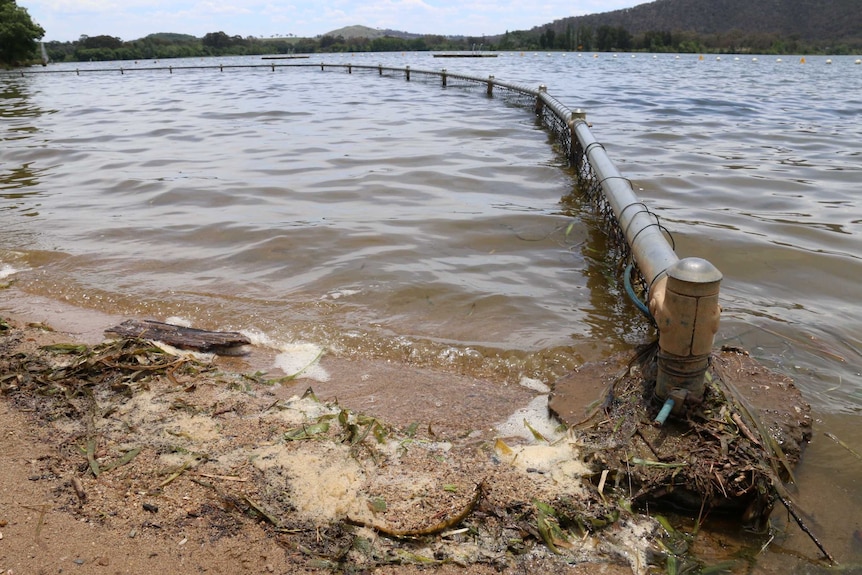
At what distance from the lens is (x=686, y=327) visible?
2.32 meters

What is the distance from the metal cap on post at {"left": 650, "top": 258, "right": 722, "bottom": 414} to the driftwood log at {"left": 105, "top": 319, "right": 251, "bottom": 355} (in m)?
2.45

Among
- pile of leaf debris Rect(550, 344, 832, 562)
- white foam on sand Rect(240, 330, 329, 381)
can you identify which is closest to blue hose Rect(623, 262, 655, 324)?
pile of leaf debris Rect(550, 344, 832, 562)

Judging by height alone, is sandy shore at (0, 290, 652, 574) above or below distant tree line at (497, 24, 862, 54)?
below

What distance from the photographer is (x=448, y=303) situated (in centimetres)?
445

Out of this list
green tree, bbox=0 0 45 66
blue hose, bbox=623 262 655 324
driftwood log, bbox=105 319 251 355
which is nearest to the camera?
blue hose, bbox=623 262 655 324

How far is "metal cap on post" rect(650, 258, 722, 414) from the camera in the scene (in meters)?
2.23

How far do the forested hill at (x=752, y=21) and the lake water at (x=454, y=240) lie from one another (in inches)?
3961

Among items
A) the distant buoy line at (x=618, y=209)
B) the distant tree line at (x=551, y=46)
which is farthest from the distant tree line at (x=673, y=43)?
the distant buoy line at (x=618, y=209)

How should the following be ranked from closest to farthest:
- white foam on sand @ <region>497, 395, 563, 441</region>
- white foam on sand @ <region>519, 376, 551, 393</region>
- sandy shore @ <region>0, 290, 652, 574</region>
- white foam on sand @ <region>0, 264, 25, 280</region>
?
sandy shore @ <region>0, 290, 652, 574</region>
white foam on sand @ <region>497, 395, 563, 441</region>
white foam on sand @ <region>519, 376, 551, 393</region>
white foam on sand @ <region>0, 264, 25, 280</region>

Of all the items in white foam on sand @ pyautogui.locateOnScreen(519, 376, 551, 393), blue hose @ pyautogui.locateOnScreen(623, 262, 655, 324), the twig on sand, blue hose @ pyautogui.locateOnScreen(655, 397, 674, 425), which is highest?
blue hose @ pyautogui.locateOnScreen(623, 262, 655, 324)

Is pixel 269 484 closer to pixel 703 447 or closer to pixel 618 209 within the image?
pixel 703 447

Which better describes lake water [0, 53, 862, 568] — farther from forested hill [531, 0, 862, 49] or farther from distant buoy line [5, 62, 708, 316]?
forested hill [531, 0, 862, 49]

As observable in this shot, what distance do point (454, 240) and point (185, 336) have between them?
9.39 feet

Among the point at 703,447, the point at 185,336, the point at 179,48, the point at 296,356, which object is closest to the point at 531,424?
the point at 703,447
